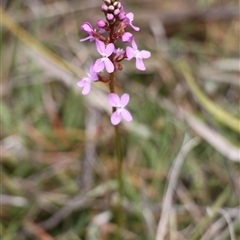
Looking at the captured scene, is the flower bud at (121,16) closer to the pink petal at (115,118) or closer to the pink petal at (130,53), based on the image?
the pink petal at (130,53)

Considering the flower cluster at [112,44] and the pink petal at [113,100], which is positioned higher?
the flower cluster at [112,44]

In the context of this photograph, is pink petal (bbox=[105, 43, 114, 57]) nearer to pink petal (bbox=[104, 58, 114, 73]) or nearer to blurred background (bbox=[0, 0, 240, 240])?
pink petal (bbox=[104, 58, 114, 73])

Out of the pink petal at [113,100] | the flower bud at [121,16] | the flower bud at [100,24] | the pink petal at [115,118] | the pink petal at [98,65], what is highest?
the flower bud at [121,16]

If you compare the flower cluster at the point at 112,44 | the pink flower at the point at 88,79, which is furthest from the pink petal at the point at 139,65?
the pink flower at the point at 88,79

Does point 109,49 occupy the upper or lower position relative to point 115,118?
upper

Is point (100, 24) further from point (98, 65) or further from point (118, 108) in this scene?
point (118, 108)

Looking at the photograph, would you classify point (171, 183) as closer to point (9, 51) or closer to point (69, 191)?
point (69, 191)

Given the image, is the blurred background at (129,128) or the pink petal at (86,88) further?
the blurred background at (129,128)

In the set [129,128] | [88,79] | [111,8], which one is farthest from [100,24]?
[129,128]

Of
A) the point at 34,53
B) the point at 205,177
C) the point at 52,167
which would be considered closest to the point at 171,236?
the point at 205,177
